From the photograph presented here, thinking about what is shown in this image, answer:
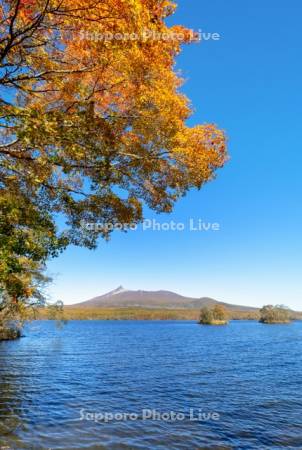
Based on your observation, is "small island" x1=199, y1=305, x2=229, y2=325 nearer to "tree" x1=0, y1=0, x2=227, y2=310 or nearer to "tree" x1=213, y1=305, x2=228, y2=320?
"tree" x1=213, y1=305, x2=228, y2=320

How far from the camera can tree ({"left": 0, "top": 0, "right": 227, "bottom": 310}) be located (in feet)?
33.1

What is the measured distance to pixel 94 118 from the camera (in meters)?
12.2

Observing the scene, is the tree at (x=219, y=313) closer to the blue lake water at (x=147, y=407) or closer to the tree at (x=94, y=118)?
the blue lake water at (x=147, y=407)

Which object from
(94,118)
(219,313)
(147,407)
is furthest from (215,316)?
(94,118)

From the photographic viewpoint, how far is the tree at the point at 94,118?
10.1 metres

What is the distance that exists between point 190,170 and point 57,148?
5.34m

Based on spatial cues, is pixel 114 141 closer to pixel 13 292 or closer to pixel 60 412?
pixel 13 292

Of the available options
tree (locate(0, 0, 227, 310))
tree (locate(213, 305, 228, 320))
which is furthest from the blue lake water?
tree (locate(213, 305, 228, 320))

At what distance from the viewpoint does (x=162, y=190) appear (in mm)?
15469

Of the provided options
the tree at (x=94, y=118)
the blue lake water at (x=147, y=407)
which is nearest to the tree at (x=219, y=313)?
the blue lake water at (x=147, y=407)

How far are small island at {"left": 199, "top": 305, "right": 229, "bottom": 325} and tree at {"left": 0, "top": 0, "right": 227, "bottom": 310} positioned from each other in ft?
539

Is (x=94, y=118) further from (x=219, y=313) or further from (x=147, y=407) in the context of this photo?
(x=219, y=313)

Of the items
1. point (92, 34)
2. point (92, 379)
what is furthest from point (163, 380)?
point (92, 34)

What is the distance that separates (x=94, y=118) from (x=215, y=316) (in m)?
172
